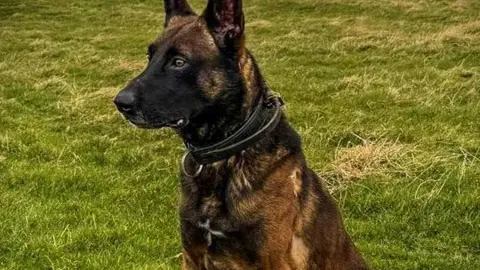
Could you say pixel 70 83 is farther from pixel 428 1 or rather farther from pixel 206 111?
pixel 428 1

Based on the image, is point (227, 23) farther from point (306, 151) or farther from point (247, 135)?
point (306, 151)

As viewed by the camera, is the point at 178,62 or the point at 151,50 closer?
the point at 178,62

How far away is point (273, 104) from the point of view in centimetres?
447

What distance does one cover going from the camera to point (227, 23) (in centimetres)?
430

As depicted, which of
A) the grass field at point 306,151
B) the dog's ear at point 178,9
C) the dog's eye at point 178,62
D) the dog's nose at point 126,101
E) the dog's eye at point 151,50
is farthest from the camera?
the grass field at point 306,151

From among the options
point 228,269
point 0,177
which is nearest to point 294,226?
point 228,269

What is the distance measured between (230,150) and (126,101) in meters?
0.69

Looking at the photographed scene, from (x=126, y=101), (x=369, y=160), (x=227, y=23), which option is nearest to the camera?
(x=126, y=101)

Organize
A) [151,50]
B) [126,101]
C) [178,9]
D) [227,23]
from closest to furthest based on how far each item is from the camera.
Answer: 1. [126,101]
2. [227,23]
3. [151,50]
4. [178,9]

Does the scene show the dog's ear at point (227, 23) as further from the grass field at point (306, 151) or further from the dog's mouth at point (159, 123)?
the grass field at point (306, 151)

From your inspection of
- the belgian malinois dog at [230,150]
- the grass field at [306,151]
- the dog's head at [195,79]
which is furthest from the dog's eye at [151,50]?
the grass field at [306,151]

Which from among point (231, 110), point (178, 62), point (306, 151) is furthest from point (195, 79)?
point (306, 151)

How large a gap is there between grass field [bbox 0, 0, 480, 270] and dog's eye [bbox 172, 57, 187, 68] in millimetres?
2621

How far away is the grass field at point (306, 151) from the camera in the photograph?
694 cm
